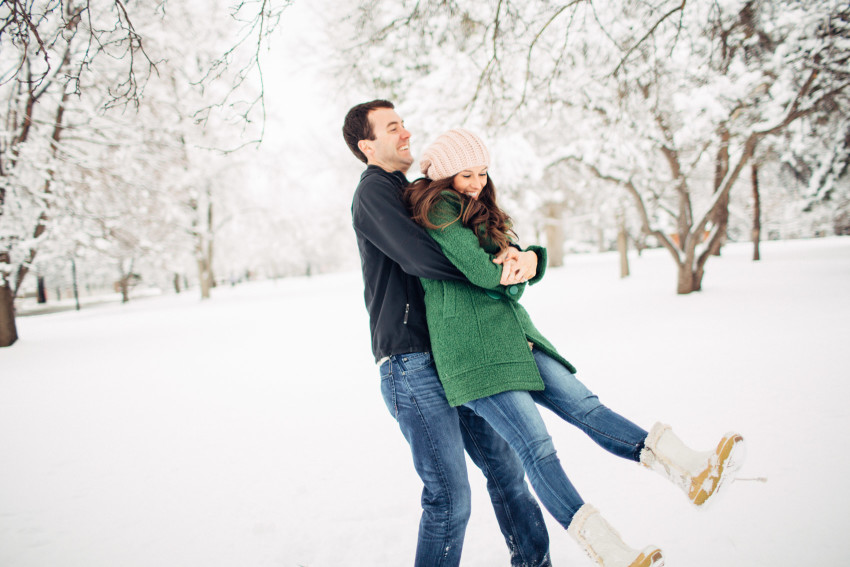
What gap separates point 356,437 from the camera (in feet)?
12.2

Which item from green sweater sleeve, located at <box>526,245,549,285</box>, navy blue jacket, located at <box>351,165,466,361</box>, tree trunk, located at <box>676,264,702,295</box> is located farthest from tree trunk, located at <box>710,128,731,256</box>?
navy blue jacket, located at <box>351,165,466,361</box>

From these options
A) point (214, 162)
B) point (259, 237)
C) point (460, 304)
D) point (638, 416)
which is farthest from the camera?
A: point (259, 237)

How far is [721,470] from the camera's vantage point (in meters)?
1.37

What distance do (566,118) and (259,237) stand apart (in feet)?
102

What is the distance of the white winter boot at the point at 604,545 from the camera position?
1255 millimetres

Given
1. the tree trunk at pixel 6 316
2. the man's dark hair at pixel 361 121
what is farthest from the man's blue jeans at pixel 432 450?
the tree trunk at pixel 6 316

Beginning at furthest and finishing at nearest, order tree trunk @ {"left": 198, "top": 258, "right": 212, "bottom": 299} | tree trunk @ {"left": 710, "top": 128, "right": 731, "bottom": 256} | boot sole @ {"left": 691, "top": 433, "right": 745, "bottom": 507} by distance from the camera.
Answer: tree trunk @ {"left": 198, "top": 258, "right": 212, "bottom": 299}, tree trunk @ {"left": 710, "top": 128, "right": 731, "bottom": 256}, boot sole @ {"left": 691, "top": 433, "right": 745, "bottom": 507}

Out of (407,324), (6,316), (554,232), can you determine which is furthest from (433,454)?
(554,232)

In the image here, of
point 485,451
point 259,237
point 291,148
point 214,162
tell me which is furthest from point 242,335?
point 259,237

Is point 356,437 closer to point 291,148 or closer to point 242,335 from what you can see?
point 242,335

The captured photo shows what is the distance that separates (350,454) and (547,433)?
7.63 ft

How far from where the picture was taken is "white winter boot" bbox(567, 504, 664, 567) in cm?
125

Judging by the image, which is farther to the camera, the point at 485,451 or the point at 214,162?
the point at 214,162

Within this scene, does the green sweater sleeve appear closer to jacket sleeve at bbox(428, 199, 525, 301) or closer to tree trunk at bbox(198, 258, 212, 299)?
jacket sleeve at bbox(428, 199, 525, 301)
